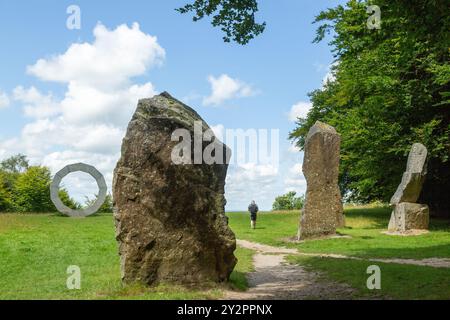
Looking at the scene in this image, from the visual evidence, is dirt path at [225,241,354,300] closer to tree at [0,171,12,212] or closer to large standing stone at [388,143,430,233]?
large standing stone at [388,143,430,233]

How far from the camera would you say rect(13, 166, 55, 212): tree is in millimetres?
50562

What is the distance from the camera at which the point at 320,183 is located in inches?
963

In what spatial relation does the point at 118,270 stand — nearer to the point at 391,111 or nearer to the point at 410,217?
the point at 410,217

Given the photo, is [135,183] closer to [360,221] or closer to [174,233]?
[174,233]

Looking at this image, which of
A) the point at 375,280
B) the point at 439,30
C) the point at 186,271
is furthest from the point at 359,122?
the point at 186,271

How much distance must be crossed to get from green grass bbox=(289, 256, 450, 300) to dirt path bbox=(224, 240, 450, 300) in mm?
401

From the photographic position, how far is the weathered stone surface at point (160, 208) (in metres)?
10.9

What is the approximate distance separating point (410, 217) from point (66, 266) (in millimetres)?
16608

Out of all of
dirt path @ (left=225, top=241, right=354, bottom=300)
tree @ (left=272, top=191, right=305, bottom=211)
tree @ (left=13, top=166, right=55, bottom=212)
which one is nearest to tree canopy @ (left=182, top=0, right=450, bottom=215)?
dirt path @ (left=225, top=241, right=354, bottom=300)

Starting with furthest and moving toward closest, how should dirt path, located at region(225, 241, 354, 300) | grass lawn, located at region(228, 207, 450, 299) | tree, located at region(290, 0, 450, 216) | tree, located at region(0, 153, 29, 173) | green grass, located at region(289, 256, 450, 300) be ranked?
tree, located at region(0, 153, 29, 173) → tree, located at region(290, 0, 450, 216) → grass lawn, located at region(228, 207, 450, 299) → dirt path, located at region(225, 241, 354, 300) → green grass, located at region(289, 256, 450, 300)

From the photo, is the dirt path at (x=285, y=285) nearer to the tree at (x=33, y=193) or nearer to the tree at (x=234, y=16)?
the tree at (x=234, y=16)

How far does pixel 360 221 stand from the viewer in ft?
108

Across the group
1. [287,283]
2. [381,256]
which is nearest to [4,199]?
[381,256]
